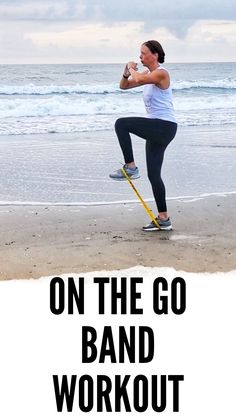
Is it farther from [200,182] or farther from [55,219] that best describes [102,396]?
[200,182]

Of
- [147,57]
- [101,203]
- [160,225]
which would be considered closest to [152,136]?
[147,57]

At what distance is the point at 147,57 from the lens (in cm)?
730

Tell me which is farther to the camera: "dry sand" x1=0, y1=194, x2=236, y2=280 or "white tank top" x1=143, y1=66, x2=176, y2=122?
"white tank top" x1=143, y1=66, x2=176, y2=122

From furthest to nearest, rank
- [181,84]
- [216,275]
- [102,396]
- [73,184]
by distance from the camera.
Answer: [181,84] → [73,184] → [216,275] → [102,396]

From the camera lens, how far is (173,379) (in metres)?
4.42

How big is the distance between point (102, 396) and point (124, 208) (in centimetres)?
462

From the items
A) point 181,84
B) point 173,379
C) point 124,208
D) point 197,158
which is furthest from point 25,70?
point 173,379

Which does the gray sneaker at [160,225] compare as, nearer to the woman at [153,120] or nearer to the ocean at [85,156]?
the woman at [153,120]

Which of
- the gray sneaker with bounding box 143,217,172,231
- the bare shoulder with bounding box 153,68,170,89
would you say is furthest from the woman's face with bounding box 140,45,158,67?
the gray sneaker with bounding box 143,217,172,231

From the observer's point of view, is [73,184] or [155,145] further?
[73,184]

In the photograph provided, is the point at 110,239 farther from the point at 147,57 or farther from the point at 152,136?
the point at 147,57

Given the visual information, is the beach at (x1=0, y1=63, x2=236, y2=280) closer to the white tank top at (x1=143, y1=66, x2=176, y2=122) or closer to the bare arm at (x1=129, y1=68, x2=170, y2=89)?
the white tank top at (x1=143, y1=66, x2=176, y2=122)

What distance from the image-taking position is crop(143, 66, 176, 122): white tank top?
7.43 m

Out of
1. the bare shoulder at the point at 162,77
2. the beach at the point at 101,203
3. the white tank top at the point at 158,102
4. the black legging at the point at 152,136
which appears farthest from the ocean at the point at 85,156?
the bare shoulder at the point at 162,77
